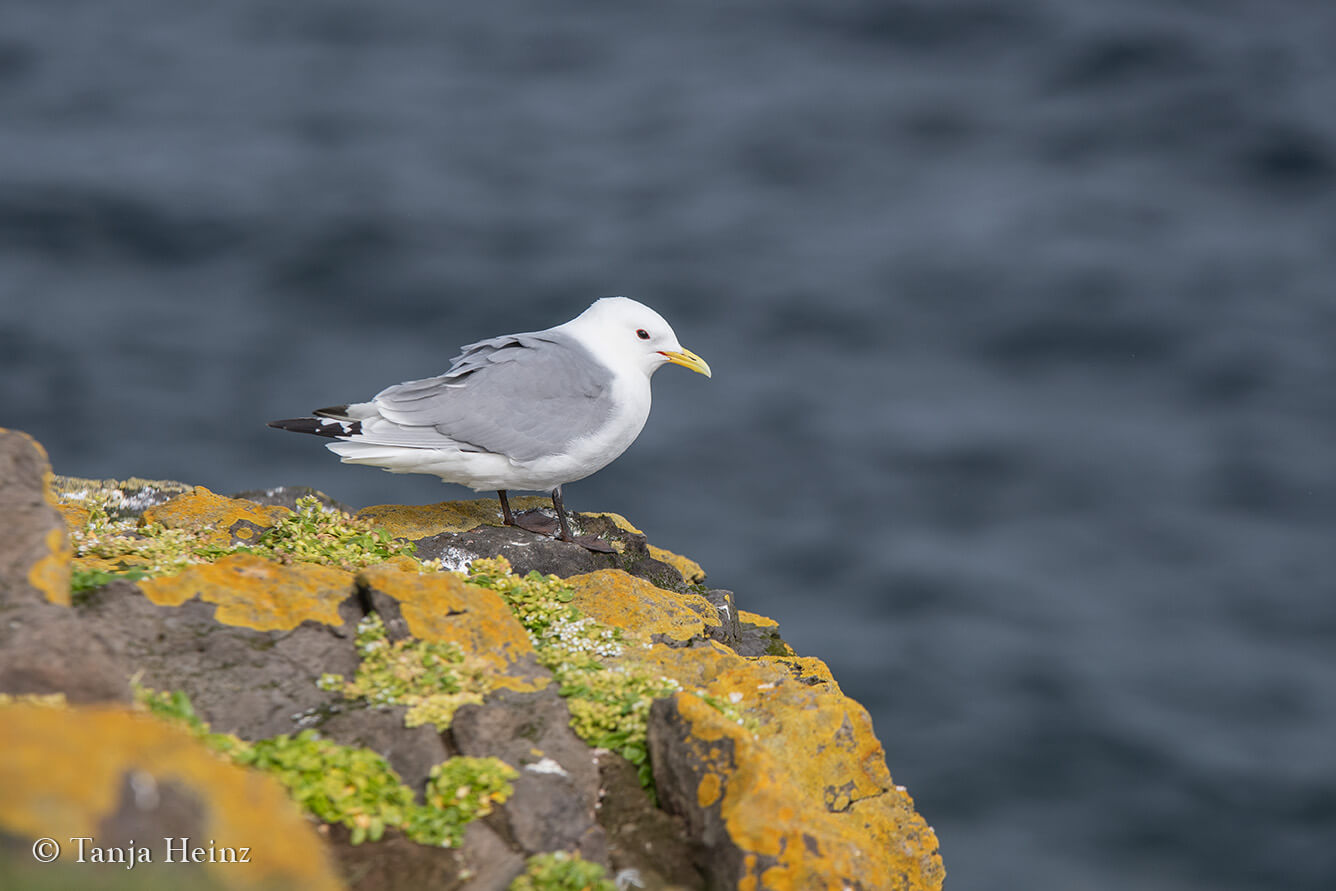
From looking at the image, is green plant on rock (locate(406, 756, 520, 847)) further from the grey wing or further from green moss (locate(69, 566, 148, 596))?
the grey wing

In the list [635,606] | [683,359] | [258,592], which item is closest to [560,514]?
[683,359]

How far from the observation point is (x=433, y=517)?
24.6ft

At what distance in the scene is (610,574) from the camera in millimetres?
6051

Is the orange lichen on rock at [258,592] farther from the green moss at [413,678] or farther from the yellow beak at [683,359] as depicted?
the yellow beak at [683,359]

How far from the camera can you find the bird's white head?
8.02 m

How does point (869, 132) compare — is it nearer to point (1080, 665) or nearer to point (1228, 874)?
point (1080, 665)

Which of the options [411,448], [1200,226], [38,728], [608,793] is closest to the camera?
[38,728]

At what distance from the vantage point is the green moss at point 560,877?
3699mm

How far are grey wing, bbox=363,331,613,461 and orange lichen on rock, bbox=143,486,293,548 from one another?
1.03m

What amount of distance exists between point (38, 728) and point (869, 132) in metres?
21.4

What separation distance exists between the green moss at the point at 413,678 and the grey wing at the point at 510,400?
2.66 metres

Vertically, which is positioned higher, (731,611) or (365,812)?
(731,611)

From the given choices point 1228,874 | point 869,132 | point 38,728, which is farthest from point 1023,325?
point 38,728

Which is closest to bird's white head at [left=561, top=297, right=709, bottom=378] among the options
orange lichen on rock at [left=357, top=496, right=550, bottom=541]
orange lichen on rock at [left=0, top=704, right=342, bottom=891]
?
orange lichen on rock at [left=357, top=496, right=550, bottom=541]
